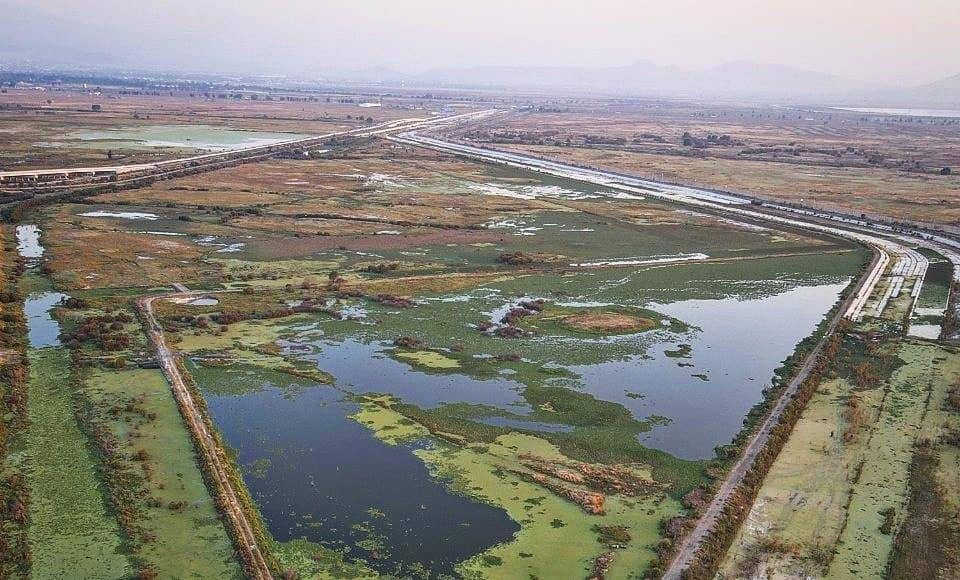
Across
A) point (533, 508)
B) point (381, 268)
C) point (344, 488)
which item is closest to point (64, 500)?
point (344, 488)

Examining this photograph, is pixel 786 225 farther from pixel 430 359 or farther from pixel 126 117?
pixel 126 117

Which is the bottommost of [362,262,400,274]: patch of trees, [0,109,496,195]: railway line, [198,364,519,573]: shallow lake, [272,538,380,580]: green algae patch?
[272,538,380,580]: green algae patch

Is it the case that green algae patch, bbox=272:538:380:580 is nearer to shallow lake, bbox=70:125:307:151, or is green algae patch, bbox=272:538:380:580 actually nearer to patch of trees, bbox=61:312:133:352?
patch of trees, bbox=61:312:133:352

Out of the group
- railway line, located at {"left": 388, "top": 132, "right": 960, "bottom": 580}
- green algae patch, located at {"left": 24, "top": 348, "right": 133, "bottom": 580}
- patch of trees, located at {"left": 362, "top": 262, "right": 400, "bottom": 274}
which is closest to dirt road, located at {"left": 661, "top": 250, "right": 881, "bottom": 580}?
railway line, located at {"left": 388, "top": 132, "right": 960, "bottom": 580}

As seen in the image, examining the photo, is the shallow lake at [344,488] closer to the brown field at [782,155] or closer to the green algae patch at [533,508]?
the green algae patch at [533,508]

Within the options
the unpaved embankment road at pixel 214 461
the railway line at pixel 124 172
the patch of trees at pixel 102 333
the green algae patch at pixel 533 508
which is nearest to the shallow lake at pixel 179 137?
the railway line at pixel 124 172

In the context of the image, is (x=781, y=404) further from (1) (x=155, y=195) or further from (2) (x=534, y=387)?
(1) (x=155, y=195)

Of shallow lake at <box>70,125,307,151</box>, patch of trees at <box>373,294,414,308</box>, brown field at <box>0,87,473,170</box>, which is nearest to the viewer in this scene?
patch of trees at <box>373,294,414,308</box>
